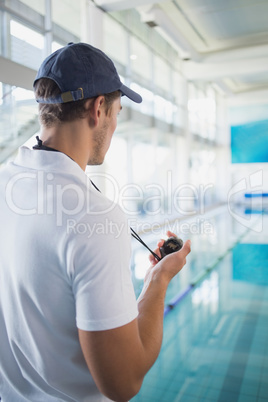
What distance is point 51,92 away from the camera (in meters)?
0.97

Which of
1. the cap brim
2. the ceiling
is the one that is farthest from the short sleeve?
the ceiling

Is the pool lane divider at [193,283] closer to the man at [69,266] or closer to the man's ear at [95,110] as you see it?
the man at [69,266]

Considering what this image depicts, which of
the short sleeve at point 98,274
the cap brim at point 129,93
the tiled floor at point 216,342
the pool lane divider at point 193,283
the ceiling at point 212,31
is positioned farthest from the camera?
the ceiling at point 212,31

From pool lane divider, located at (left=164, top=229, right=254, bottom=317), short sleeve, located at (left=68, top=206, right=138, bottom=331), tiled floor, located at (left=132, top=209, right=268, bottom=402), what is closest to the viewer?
short sleeve, located at (left=68, top=206, right=138, bottom=331)

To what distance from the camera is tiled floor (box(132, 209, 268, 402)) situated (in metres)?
2.83

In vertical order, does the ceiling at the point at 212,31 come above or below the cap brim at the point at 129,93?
above

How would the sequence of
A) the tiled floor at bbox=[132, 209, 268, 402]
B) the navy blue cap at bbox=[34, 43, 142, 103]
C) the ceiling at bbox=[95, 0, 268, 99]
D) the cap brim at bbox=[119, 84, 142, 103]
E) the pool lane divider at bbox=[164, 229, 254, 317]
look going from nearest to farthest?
the navy blue cap at bbox=[34, 43, 142, 103], the cap brim at bbox=[119, 84, 142, 103], the tiled floor at bbox=[132, 209, 268, 402], the pool lane divider at bbox=[164, 229, 254, 317], the ceiling at bbox=[95, 0, 268, 99]

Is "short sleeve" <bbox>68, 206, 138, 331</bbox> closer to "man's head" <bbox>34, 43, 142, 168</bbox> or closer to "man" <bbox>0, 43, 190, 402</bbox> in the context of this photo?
"man" <bbox>0, 43, 190, 402</bbox>

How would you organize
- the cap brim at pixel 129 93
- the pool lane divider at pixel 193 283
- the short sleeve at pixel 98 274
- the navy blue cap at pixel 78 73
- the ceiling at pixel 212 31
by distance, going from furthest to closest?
the ceiling at pixel 212 31, the pool lane divider at pixel 193 283, the cap brim at pixel 129 93, the navy blue cap at pixel 78 73, the short sleeve at pixel 98 274

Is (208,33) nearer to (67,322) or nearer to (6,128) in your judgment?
(6,128)

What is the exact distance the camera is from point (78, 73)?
3.10ft

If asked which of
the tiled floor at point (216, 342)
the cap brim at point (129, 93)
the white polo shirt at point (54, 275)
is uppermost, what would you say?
the cap brim at point (129, 93)

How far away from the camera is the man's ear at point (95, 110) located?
962 mm

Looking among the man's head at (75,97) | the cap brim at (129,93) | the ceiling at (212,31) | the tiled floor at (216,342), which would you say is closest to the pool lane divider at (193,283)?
the tiled floor at (216,342)
